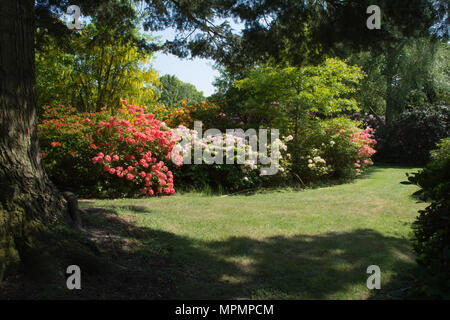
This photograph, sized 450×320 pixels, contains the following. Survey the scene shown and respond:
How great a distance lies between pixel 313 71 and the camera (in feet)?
32.7

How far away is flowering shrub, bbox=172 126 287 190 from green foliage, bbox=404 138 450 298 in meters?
5.36

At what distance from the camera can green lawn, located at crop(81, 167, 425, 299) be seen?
2.98 m

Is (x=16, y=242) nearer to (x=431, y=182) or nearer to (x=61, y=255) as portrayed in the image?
(x=61, y=255)

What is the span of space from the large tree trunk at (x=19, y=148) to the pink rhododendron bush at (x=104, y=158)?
376 centimetres

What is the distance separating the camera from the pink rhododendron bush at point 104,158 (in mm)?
7082

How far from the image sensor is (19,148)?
301cm

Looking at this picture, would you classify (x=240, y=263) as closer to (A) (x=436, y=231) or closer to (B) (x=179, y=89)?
(A) (x=436, y=231)

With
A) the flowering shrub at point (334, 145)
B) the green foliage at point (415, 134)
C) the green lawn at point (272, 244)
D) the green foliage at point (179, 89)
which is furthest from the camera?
the green foliage at point (179, 89)

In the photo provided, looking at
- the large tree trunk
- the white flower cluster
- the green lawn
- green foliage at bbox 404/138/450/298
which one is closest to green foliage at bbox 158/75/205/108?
the white flower cluster

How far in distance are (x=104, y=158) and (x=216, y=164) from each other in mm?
2740

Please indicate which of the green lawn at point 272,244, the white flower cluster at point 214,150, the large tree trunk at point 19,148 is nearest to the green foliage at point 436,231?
the green lawn at point 272,244

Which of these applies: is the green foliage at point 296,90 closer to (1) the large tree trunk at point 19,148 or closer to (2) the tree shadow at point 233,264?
(2) the tree shadow at point 233,264

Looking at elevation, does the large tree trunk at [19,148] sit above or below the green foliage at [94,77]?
below
